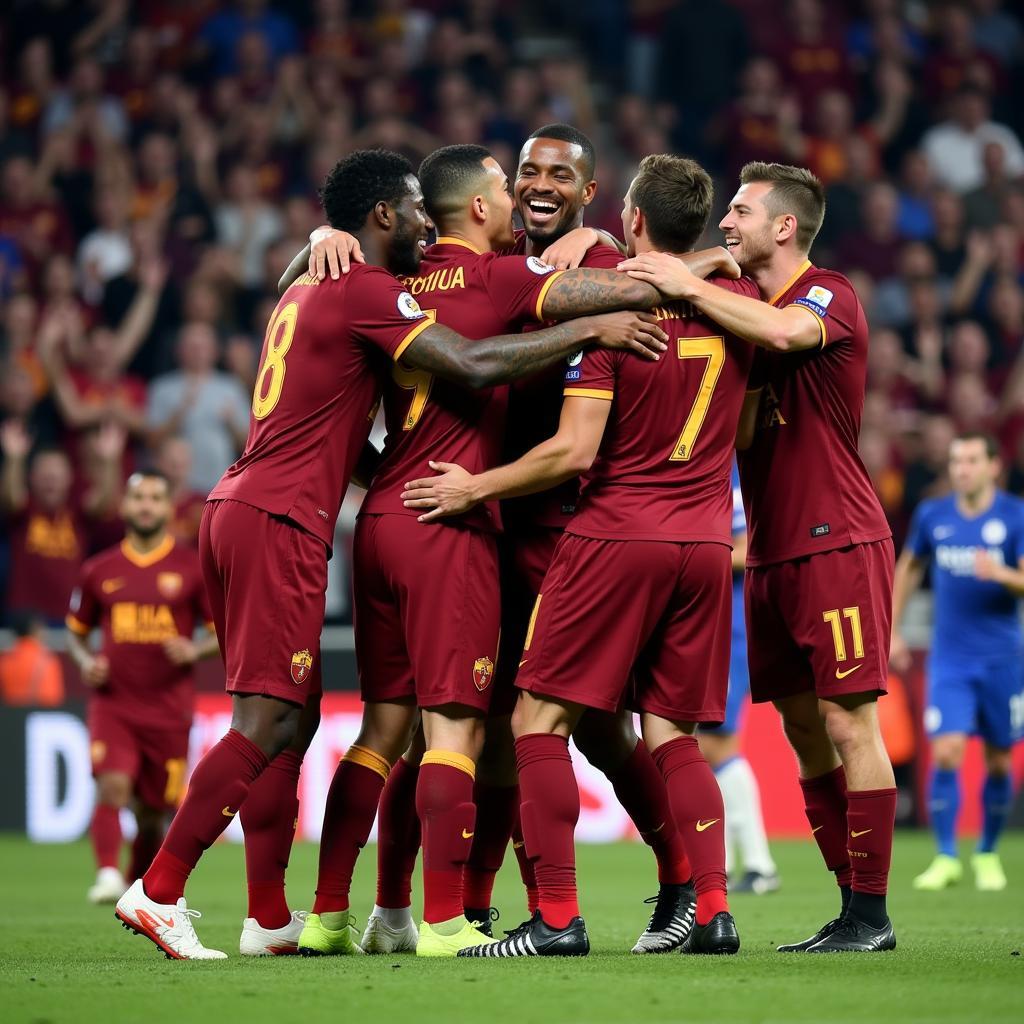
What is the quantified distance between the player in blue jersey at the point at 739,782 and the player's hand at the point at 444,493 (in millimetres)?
3615

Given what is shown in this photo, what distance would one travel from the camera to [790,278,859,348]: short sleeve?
19.4ft

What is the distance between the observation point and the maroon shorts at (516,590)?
616cm

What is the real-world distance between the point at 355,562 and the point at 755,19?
13674 millimetres

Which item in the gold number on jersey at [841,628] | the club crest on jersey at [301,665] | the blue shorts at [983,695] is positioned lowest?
the blue shorts at [983,695]

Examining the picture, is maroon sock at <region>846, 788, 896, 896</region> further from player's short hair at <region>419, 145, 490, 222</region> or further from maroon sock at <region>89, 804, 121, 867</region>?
maroon sock at <region>89, 804, 121, 867</region>

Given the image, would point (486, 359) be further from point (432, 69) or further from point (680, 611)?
point (432, 69)

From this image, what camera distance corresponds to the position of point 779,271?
20.3 ft

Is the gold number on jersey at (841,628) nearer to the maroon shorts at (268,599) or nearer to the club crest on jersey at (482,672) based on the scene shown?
the club crest on jersey at (482,672)

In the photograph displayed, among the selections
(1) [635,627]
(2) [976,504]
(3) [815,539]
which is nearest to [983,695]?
(2) [976,504]

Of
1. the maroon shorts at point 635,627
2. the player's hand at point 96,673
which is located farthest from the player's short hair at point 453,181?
the player's hand at point 96,673

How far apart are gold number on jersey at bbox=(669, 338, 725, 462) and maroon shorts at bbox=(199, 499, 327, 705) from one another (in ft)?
4.10

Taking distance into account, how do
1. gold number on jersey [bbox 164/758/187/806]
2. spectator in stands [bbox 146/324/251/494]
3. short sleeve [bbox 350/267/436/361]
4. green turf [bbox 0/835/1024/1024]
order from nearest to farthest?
green turf [bbox 0/835/1024/1024] < short sleeve [bbox 350/267/436/361] < gold number on jersey [bbox 164/758/187/806] < spectator in stands [bbox 146/324/251/494]

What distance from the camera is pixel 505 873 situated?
1035 cm

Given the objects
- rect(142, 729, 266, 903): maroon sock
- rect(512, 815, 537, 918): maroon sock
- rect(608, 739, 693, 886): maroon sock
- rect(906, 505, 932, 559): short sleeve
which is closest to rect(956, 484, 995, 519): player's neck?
rect(906, 505, 932, 559): short sleeve
